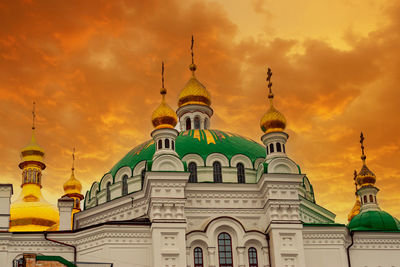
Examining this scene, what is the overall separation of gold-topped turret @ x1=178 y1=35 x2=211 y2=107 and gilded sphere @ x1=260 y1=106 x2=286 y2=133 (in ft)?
27.7

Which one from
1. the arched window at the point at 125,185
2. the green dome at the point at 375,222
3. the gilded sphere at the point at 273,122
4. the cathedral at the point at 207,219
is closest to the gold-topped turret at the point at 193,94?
the cathedral at the point at 207,219

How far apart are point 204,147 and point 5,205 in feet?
32.6

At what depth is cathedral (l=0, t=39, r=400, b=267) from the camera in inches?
1109

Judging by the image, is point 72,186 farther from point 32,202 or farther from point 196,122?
point 196,122

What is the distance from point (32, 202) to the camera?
42.2 metres

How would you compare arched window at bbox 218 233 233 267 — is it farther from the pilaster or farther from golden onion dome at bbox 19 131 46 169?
golden onion dome at bbox 19 131 46 169

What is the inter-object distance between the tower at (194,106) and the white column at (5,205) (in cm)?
1285

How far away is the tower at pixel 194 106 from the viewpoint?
39281 mm

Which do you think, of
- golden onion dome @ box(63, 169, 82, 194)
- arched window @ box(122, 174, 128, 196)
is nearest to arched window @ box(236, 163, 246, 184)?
arched window @ box(122, 174, 128, 196)

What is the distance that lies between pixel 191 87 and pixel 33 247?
1513cm

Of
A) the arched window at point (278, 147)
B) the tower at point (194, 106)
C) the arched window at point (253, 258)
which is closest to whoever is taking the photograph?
the arched window at point (253, 258)

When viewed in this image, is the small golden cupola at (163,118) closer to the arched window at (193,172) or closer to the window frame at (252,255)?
the arched window at (193,172)

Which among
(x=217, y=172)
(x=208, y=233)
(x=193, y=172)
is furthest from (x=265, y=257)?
(x=193, y=172)

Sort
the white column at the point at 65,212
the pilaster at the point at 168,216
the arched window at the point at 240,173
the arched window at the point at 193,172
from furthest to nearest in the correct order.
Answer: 1. the white column at the point at 65,212
2. the arched window at the point at 240,173
3. the arched window at the point at 193,172
4. the pilaster at the point at 168,216
